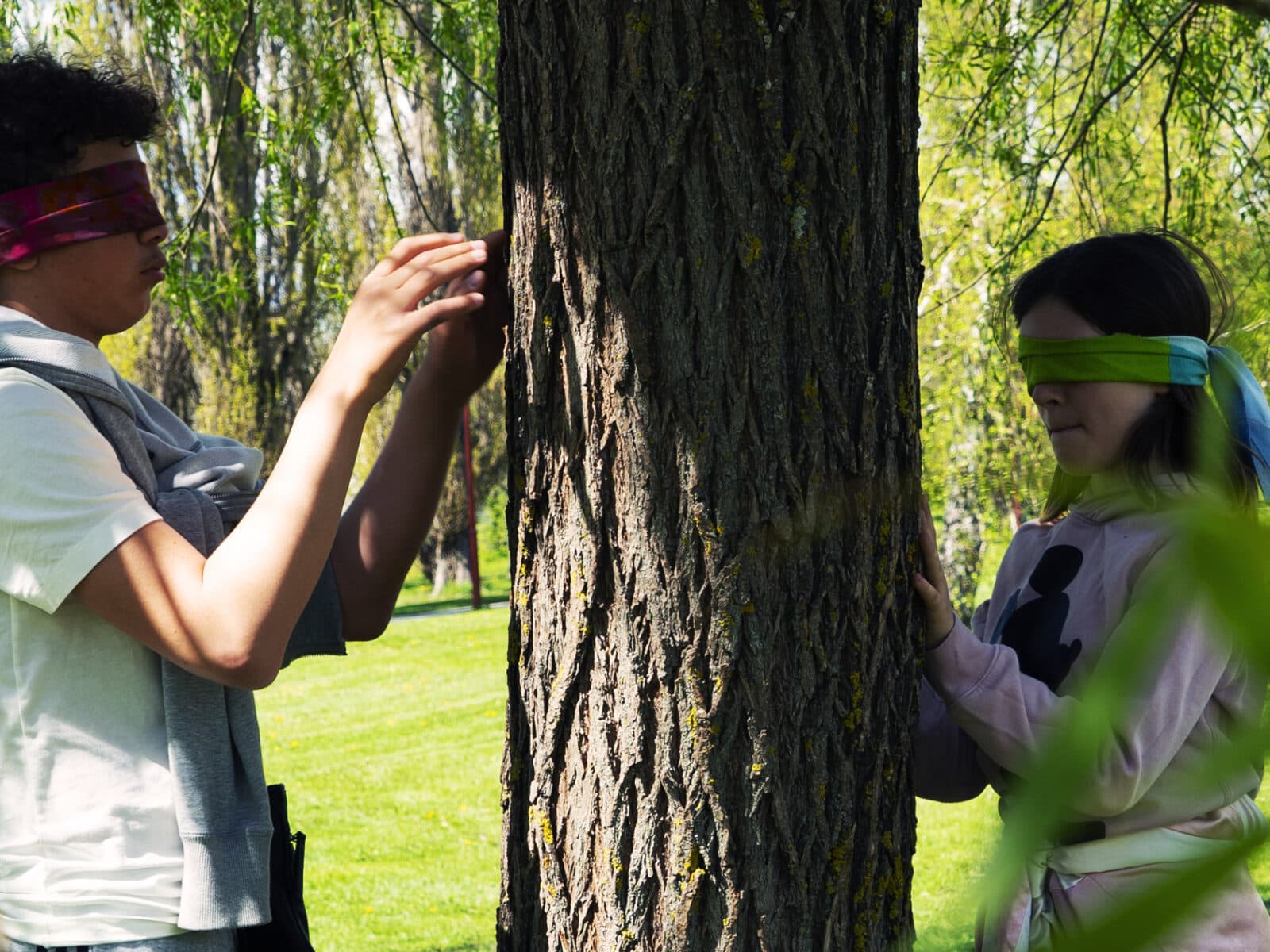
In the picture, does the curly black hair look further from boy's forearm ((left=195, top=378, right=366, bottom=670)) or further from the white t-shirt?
boy's forearm ((left=195, top=378, right=366, bottom=670))

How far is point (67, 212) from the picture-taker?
4.52 ft

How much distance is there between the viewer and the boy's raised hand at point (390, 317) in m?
1.31

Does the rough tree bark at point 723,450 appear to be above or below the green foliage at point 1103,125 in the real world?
below

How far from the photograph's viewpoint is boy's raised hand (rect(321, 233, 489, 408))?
131 cm

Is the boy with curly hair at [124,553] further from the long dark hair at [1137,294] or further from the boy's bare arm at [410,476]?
the long dark hair at [1137,294]

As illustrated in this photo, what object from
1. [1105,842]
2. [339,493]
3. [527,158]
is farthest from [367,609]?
[1105,842]

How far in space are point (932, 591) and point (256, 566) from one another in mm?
750

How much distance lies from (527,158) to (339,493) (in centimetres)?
45

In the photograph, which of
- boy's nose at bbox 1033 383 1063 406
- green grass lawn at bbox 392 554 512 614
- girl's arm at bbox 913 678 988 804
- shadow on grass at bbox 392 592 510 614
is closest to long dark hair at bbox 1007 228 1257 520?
boy's nose at bbox 1033 383 1063 406

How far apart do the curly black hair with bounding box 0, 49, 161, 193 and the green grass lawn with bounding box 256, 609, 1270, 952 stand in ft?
5.94

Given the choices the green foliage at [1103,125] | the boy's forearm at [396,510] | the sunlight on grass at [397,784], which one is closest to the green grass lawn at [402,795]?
the sunlight on grass at [397,784]

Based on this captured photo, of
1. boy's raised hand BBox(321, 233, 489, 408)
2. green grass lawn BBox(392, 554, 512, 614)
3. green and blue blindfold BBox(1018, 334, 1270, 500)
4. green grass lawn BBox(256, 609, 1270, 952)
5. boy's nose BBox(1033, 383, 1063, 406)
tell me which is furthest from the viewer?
green grass lawn BBox(392, 554, 512, 614)

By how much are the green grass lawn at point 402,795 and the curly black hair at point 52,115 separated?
1810mm

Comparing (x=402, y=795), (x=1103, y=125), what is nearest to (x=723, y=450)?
(x=1103, y=125)
